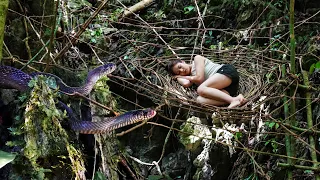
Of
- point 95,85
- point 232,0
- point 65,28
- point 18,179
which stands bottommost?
point 18,179

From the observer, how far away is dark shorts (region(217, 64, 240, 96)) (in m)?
3.54

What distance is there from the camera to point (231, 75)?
3.53 m

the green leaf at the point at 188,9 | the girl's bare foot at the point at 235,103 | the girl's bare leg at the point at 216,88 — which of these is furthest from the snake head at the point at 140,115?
the green leaf at the point at 188,9

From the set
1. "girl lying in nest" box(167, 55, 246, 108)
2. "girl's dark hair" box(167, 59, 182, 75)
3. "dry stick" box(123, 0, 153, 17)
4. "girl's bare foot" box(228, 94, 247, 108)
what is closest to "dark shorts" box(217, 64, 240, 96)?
"girl lying in nest" box(167, 55, 246, 108)

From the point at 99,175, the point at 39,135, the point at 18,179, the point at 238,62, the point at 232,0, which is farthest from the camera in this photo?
the point at 232,0

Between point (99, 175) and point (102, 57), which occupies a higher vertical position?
point (102, 57)

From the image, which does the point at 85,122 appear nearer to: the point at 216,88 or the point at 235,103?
the point at 235,103

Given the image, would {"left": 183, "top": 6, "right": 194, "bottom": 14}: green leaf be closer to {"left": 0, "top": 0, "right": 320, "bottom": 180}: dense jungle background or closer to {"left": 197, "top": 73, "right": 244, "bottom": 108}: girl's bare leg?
{"left": 0, "top": 0, "right": 320, "bottom": 180}: dense jungle background

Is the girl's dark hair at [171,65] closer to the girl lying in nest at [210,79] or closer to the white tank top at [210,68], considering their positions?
the girl lying in nest at [210,79]

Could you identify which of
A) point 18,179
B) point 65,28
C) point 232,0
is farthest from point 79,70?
point 232,0

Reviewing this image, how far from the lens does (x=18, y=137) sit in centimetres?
246

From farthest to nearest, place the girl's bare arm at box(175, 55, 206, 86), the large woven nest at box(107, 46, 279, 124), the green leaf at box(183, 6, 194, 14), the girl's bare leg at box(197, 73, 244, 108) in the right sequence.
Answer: the green leaf at box(183, 6, 194, 14), the girl's bare arm at box(175, 55, 206, 86), the girl's bare leg at box(197, 73, 244, 108), the large woven nest at box(107, 46, 279, 124)

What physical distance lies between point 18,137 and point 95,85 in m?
1.09

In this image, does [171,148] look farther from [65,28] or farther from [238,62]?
[65,28]
